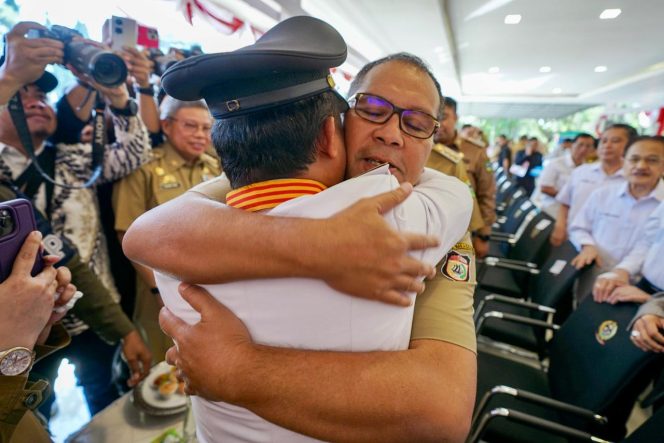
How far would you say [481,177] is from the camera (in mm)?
3383

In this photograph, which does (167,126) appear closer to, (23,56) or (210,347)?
(23,56)

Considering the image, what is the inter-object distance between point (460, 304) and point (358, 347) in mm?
310

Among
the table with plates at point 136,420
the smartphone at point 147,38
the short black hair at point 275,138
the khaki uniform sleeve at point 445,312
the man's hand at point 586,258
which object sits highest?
the smartphone at point 147,38

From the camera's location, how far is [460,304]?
2.64 ft

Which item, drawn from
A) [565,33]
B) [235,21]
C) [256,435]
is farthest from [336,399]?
[565,33]

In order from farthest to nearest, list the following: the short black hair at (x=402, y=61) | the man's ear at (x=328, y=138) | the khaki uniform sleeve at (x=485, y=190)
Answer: the khaki uniform sleeve at (x=485, y=190) < the short black hair at (x=402, y=61) < the man's ear at (x=328, y=138)

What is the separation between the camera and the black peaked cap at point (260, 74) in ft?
2.04

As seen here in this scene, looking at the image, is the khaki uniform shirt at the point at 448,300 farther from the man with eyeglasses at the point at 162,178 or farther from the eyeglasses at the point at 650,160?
the eyeglasses at the point at 650,160

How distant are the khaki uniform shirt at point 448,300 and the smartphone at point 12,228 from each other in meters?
0.37

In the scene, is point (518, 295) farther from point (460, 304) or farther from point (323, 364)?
point (323, 364)

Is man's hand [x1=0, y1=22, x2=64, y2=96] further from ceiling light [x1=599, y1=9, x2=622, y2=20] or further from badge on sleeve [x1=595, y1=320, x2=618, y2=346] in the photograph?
ceiling light [x1=599, y1=9, x2=622, y2=20]

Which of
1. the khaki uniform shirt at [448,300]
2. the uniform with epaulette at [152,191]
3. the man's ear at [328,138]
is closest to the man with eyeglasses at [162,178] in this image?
the uniform with epaulette at [152,191]

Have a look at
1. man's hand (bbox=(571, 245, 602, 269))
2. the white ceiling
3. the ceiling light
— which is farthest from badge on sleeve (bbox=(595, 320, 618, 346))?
the ceiling light

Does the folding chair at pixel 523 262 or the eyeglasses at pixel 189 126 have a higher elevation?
the eyeglasses at pixel 189 126
